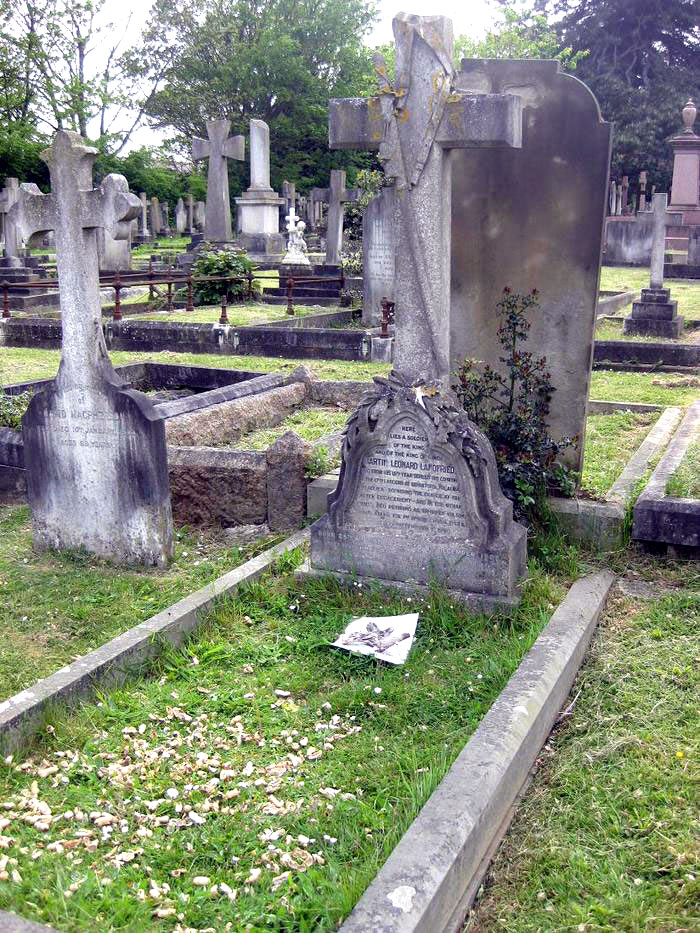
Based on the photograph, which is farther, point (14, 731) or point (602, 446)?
point (602, 446)

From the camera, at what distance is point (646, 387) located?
9.82 m

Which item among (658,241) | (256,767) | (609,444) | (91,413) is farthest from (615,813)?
(658,241)

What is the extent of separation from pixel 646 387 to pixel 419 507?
5792 mm

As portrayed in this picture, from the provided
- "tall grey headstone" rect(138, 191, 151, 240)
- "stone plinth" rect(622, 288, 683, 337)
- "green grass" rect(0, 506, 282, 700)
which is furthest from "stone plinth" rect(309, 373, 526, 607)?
"tall grey headstone" rect(138, 191, 151, 240)

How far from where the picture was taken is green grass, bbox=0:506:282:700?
4.47 metres

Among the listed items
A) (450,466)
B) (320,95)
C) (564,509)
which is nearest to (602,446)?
(564,509)

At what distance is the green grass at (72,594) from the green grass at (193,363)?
430cm

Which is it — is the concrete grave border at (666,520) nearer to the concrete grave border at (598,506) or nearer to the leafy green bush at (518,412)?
the concrete grave border at (598,506)

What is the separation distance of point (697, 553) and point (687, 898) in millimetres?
2612

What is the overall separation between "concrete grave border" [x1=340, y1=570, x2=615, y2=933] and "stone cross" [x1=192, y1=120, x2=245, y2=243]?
21987 mm

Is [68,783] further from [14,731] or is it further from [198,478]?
[198,478]

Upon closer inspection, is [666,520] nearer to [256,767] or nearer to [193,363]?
[256,767]

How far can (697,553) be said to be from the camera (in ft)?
16.8

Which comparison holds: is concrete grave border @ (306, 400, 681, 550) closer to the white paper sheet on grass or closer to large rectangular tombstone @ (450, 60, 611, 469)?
large rectangular tombstone @ (450, 60, 611, 469)
